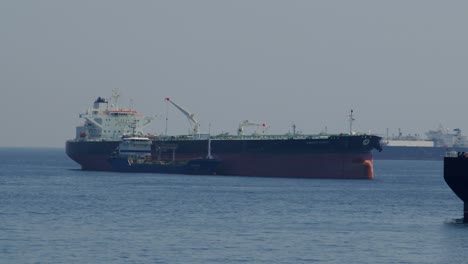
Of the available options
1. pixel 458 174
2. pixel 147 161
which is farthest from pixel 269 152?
pixel 458 174

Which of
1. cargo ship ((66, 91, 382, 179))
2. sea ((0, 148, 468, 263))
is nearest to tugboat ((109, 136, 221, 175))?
cargo ship ((66, 91, 382, 179))

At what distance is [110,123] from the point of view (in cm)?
14012

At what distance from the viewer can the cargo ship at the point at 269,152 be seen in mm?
104312

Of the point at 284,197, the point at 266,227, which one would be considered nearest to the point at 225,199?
the point at 284,197

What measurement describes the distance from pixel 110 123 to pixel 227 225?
8636cm

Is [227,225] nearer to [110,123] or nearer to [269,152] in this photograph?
[269,152]

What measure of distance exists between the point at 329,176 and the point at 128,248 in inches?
2447

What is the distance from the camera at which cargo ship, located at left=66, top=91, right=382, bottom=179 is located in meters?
104

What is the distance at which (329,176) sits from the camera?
348 ft

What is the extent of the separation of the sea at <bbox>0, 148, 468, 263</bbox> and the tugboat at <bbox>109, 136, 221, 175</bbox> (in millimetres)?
22636

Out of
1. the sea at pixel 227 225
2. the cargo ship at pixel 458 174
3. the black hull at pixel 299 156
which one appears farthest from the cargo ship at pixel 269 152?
the cargo ship at pixel 458 174

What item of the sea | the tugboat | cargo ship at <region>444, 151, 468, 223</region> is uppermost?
the tugboat

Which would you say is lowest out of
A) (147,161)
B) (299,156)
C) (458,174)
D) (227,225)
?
(227,225)

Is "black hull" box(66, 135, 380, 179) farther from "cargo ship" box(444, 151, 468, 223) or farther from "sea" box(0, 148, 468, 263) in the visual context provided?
"cargo ship" box(444, 151, 468, 223)
